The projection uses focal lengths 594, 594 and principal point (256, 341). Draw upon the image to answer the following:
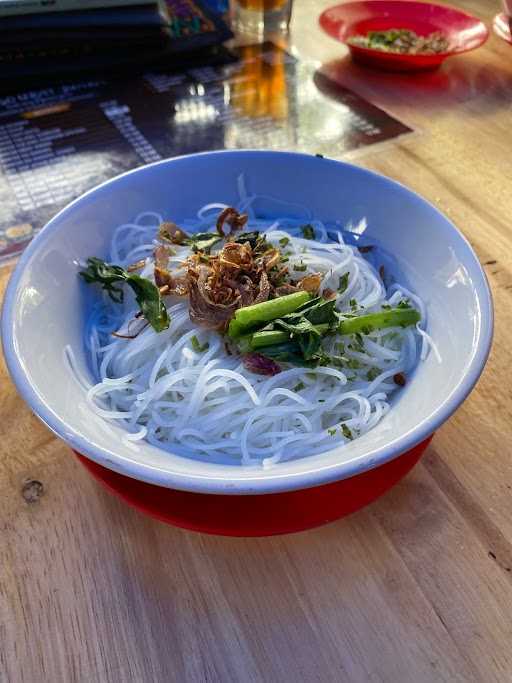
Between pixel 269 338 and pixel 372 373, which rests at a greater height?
pixel 269 338

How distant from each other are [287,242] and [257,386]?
1.50 ft

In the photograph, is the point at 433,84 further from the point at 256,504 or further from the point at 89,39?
the point at 256,504

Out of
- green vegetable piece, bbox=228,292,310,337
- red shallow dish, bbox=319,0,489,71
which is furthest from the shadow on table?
green vegetable piece, bbox=228,292,310,337

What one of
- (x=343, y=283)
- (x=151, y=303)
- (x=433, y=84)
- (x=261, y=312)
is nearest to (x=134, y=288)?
(x=151, y=303)

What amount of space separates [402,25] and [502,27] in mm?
482

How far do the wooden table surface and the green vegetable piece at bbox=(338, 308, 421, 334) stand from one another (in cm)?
24

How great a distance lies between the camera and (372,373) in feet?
4.11

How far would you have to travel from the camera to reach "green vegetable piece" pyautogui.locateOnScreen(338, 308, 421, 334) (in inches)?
48.8

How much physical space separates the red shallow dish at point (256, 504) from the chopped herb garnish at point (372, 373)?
9.8 inches

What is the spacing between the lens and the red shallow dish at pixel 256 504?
38.0 inches

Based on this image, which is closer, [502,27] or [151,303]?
[151,303]

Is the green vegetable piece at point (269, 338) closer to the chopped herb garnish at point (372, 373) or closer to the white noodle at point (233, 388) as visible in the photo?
the white noodle at point (233, 388)

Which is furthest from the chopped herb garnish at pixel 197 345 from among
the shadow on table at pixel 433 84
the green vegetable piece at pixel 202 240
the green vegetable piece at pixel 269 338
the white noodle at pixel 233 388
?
the shadow on table at pixel 433 84

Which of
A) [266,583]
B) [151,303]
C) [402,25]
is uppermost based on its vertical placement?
[402,25]
